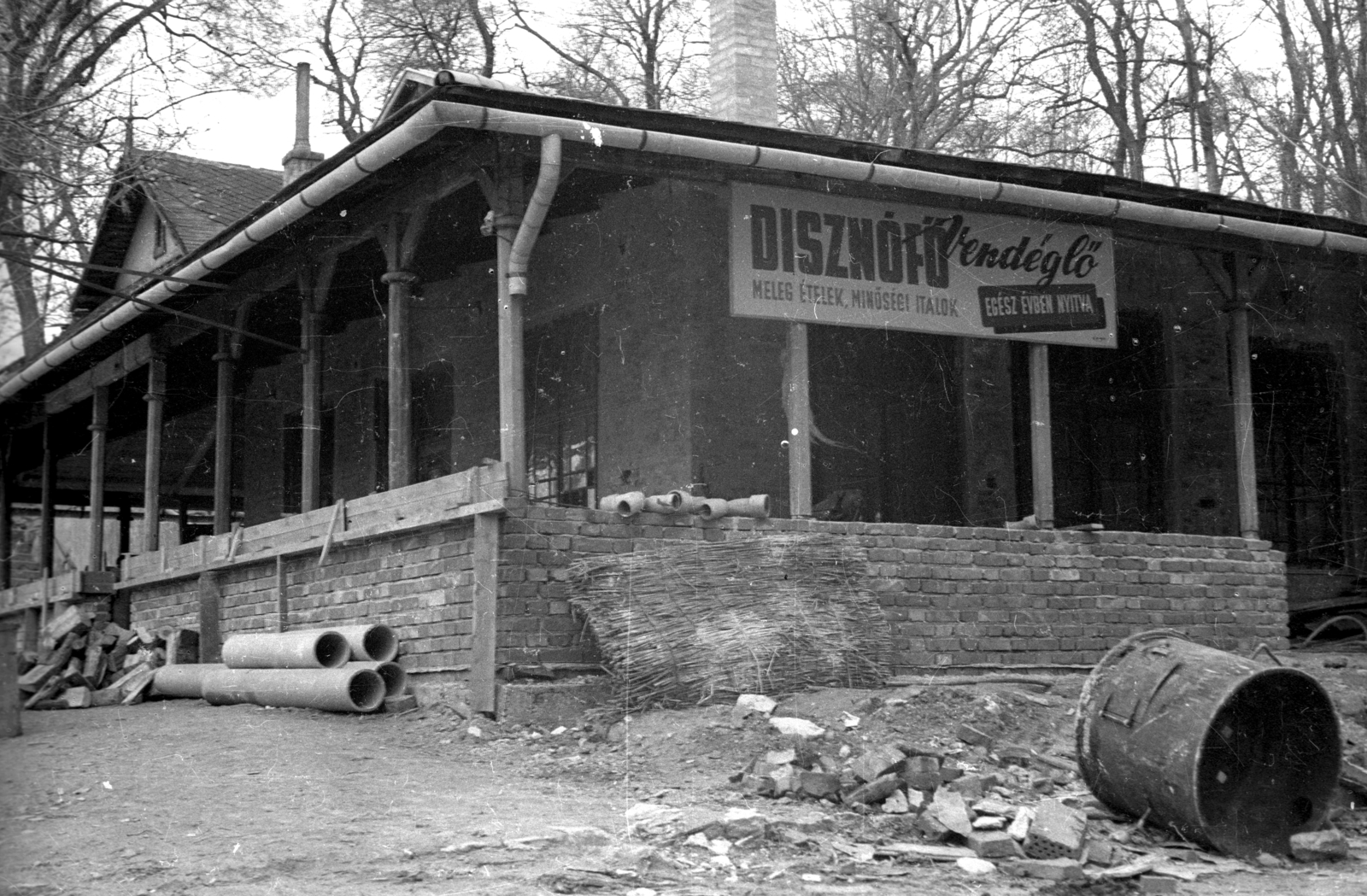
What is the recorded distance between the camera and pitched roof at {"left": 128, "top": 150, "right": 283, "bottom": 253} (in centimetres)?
1705

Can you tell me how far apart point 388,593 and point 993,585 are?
4.65 meters

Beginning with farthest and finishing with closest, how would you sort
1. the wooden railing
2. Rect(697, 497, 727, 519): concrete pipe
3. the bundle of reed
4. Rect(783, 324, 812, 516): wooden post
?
Rect(783, 324, 812, 516): wooden post, Rect(697, 497, 727, 519): concrete pipe, the wooden railing, the bundle of reed

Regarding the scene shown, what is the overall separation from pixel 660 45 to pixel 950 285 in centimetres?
1823

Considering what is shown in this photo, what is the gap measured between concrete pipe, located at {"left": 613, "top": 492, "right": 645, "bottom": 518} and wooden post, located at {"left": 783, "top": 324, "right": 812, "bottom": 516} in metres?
1.32

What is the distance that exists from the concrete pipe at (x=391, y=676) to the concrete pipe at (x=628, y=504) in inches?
75.5

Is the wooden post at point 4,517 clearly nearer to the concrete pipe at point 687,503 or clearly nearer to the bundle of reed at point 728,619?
the concrete pipe at point 687,503

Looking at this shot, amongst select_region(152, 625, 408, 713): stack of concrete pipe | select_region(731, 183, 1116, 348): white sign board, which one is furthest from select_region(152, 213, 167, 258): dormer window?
select_region(731, 183, 1116, 348): white sign board

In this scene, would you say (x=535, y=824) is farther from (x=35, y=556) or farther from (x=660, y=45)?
(x=35, y=556)

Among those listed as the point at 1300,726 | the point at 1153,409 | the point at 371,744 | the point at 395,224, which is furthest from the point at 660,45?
the point at 1300,726

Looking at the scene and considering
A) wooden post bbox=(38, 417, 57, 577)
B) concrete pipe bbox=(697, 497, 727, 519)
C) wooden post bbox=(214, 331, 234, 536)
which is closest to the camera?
concrete pipe bbox=(697, 497, 727, 519)

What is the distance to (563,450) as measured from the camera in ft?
A: 45.1

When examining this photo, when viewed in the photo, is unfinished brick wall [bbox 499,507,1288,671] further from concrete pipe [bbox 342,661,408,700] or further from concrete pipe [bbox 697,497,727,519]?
concrete pipe [bbox 342,661,408,700]

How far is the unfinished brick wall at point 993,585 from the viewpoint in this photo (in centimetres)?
958

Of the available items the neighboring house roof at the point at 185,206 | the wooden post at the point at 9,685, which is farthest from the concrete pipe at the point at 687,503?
the neighboring house roof at the point at 185,206
